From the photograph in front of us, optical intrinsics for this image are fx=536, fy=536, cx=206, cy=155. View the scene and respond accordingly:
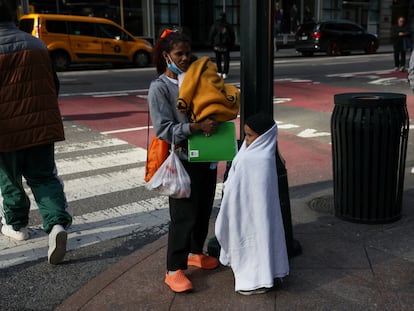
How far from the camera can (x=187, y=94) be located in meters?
3.04

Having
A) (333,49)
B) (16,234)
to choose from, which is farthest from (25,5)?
(16,234)

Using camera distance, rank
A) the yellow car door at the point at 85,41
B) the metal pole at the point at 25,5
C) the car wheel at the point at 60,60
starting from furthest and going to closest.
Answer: the metal pole at the point at 25,5 → the yellow car door at the point at 85,41 → the car wheel at the point at 60,60

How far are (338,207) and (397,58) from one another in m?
15.5

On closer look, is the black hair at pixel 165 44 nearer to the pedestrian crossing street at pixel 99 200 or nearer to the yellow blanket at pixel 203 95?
the yellow blanket at pixel 203 95

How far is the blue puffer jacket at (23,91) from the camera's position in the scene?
3795 millimetres

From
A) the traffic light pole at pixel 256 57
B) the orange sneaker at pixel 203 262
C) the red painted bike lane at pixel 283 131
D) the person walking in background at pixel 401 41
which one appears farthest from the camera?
the person walking in background at pixel 401 41

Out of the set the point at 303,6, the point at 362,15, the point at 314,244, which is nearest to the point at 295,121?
the point at 314,244

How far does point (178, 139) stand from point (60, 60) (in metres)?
17.5

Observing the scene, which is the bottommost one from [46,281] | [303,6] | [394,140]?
[46,281]


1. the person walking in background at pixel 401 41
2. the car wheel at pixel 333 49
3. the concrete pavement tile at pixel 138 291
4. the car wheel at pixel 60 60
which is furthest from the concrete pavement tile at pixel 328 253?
the car wheel at pixel 333 49

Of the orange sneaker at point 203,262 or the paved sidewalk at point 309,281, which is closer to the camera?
the paved sidewalk at point 309,281

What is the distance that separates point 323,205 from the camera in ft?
16.4

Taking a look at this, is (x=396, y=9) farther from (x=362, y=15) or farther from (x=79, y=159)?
(x=79, y=159)

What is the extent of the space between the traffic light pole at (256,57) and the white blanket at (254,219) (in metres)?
0.48
